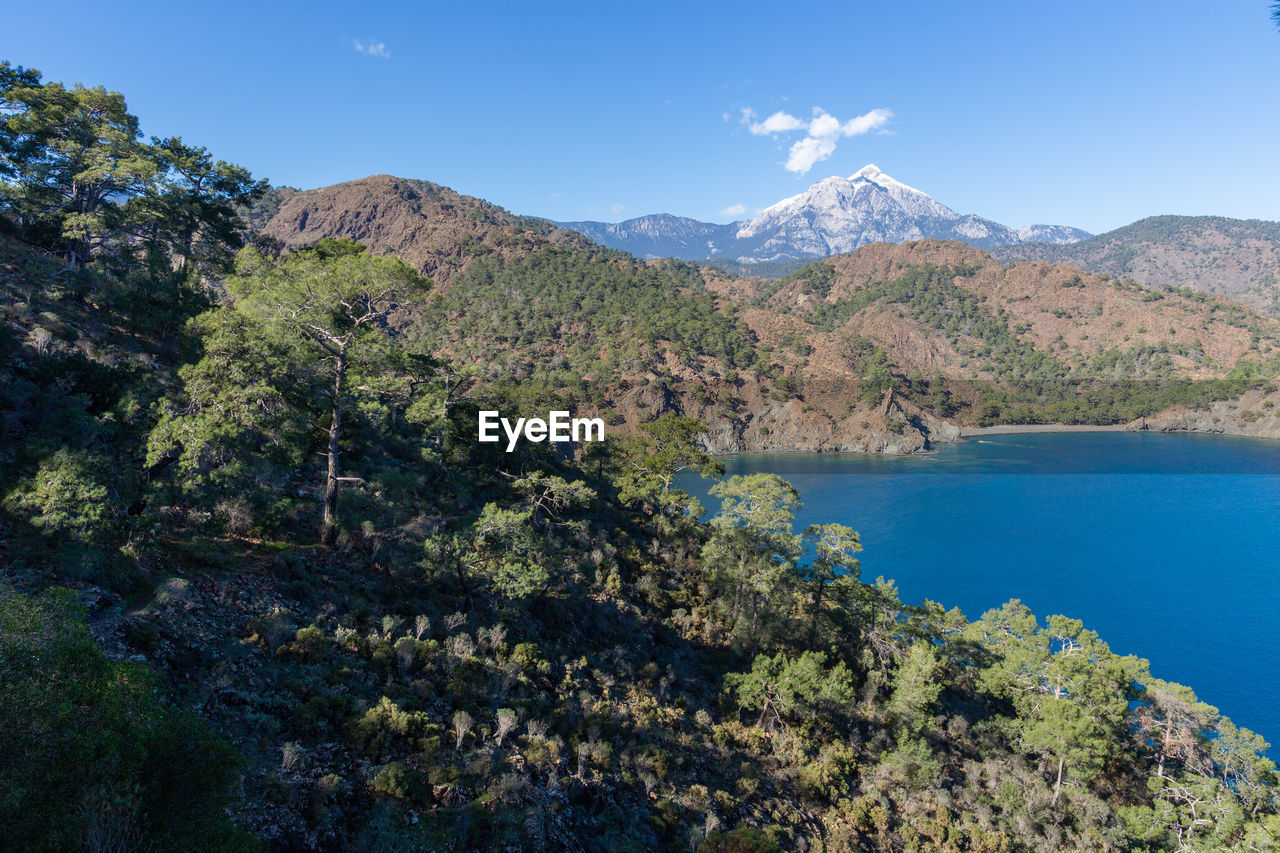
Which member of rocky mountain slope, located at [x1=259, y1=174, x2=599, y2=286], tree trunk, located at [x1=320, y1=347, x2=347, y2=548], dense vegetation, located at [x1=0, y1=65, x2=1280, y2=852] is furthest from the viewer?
rocky mountain slope, located at [x1=259, y1=174, x2=599, y2=286]

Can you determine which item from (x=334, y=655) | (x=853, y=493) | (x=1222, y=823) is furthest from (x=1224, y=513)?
(x=334, y=655)

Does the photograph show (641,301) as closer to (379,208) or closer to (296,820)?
(379,208)

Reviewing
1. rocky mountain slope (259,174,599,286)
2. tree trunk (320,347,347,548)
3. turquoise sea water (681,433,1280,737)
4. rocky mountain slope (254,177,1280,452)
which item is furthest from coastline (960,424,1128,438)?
tree trunk (320,347,347,548)

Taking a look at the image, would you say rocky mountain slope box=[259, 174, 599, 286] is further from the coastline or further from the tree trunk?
the tree trunk

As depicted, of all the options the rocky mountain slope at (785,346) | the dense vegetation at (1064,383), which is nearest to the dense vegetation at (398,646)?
the rocky mountain slope at (785,346)

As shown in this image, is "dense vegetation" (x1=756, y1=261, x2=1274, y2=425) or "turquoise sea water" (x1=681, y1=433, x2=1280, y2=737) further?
"dense vegetation" (x1=756, y1=261, x2=1274, y2=425)

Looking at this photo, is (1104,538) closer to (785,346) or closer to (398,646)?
(398,646)
